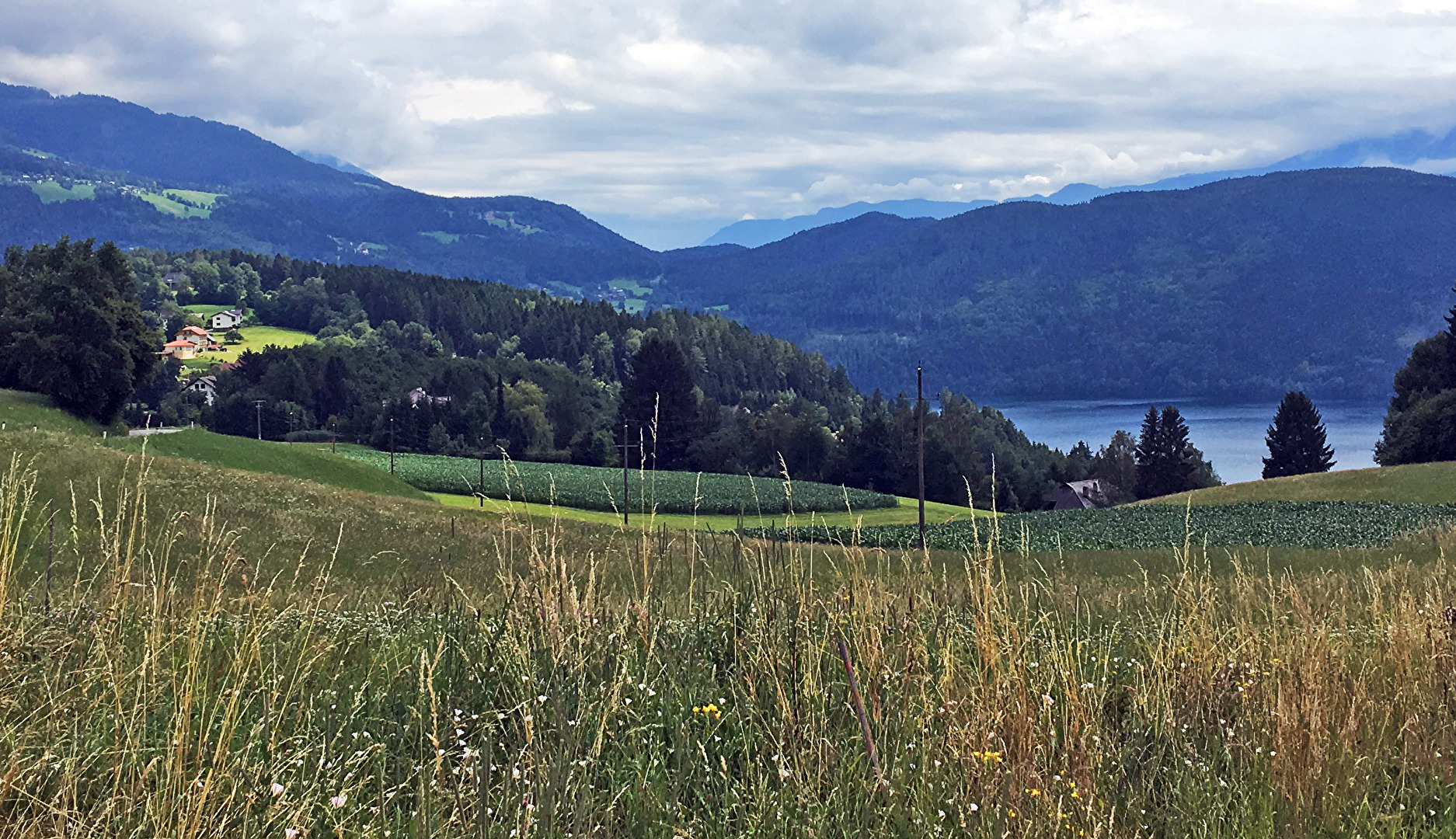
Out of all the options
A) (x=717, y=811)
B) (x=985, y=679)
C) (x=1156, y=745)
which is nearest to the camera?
(x=717, y=811)

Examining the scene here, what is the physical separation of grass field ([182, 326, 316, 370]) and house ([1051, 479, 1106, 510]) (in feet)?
342

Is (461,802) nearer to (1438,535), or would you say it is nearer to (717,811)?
(717,811)

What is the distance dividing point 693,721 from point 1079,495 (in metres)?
106

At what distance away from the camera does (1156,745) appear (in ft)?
15.8

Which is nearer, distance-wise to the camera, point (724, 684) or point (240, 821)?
point (240, 821)

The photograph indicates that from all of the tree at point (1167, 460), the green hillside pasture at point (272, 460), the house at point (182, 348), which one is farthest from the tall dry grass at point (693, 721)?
the house at point (182, 348)

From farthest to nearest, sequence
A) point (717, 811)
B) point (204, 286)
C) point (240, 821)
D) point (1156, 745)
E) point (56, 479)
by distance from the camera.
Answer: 1. point (204, 286)
2. point (56, 479)
3. point (1156, 745)
4. point (717, 811)
5. point (240, 821)

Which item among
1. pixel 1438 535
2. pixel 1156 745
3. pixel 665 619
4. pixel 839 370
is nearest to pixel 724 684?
pixel 665 619

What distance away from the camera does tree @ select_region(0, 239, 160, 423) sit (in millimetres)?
55531

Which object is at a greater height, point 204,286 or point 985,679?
point 204,286

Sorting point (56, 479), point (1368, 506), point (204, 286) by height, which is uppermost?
point (204, 286)

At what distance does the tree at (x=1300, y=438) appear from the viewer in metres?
88.7

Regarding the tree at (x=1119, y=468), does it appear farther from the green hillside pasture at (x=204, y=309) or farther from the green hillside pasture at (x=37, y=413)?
the green hillside pasture at (x=204, y=309)

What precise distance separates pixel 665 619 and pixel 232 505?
2137 cm
